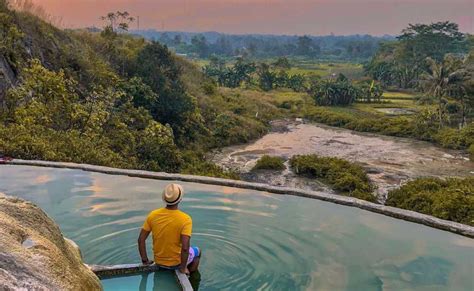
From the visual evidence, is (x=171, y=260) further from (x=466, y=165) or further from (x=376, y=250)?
(x=466, y=165)

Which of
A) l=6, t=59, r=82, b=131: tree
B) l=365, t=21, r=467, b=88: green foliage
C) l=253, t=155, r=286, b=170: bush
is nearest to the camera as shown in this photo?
l=6, t=59, r=82, b=131: tree

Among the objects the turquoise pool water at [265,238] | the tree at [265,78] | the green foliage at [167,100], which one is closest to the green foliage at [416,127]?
the green foliage at [167,100]

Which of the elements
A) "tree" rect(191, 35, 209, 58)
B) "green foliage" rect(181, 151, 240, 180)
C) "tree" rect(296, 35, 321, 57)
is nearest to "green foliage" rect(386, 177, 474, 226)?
"green foliage" rect(181, 151, 240, 180)

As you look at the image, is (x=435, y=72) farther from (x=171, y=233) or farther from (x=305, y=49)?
(x=305, y=49)

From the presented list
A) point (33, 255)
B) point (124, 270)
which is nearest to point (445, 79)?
point (124, 270)

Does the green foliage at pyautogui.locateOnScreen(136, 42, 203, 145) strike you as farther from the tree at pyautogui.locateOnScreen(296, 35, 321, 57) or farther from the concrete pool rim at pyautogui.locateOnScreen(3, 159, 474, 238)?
the tree at pyautogui.locateOnScreen(296, 35, 321, 57)

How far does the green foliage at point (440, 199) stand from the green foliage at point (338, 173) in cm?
104

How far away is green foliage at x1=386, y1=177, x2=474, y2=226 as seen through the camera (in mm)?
9510

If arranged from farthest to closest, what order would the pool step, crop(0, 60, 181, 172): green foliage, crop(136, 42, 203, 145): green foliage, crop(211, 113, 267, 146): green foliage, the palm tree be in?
the palm tree < crop(211, 113, 267, 146): green foliage < crop(136, 42, 203, 145): green foliage < crop(0, 60, 181, 172): green foliage < the pool step

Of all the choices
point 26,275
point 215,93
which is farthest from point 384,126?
point 26,275

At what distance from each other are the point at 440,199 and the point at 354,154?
11258 millimetres

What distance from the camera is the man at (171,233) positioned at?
3.75 m

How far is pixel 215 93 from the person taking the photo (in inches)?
1213

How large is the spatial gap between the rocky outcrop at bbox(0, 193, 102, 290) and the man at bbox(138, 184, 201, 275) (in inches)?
24.6
